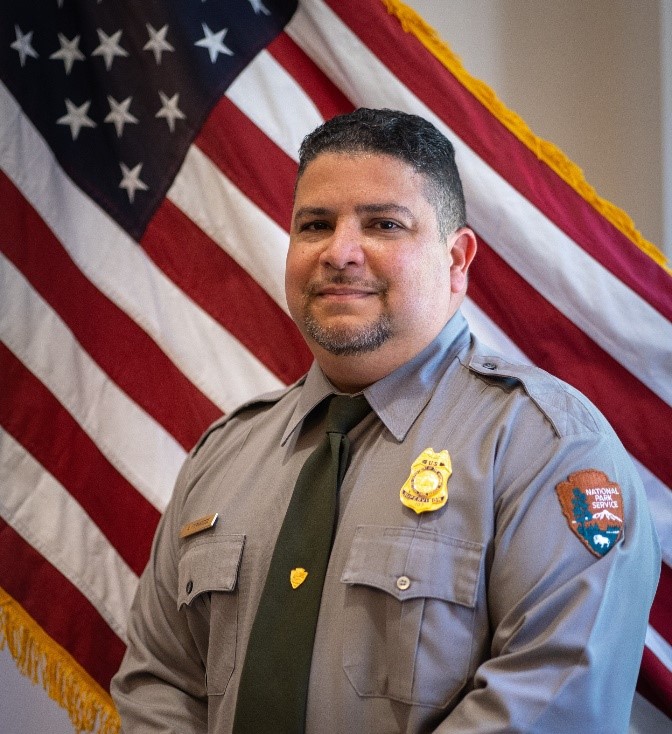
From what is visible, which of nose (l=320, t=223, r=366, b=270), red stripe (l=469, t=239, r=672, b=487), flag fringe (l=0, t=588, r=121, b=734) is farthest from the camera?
flag fringe (l=0, t=588, r=121, b=734)

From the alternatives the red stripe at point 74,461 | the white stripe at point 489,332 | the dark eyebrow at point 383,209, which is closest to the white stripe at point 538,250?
the white stripe at point 489,332

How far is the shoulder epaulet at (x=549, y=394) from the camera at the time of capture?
116 cm

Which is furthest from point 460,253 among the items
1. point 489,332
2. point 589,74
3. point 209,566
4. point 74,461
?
point 74,461

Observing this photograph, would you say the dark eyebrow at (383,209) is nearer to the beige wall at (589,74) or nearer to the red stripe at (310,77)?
the red stripe at (310,77)

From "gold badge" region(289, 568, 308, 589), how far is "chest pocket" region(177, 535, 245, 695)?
0.12 m

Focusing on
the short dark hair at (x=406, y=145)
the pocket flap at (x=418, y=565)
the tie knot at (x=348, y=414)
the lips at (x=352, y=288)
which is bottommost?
the pocket flap at (x=418, y=565)

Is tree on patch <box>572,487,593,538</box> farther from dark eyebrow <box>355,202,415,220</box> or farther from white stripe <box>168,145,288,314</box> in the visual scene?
white stripe <box>168,145,288,314</box>

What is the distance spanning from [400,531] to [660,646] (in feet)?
2.44

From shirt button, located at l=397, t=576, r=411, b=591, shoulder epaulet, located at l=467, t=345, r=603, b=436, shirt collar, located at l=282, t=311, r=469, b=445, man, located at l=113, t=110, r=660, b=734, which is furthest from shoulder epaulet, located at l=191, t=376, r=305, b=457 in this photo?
shirt button, located at l=397, t=576, r=411, b=591

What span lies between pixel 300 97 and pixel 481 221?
1.58ft

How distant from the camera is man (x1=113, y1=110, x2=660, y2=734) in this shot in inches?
40.4

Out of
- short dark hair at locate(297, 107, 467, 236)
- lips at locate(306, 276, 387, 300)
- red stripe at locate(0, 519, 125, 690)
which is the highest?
short dark hair at locate(297, 107, 467, 236)

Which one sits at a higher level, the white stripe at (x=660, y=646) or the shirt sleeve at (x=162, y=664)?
the white stripe at (x=660, y=646)

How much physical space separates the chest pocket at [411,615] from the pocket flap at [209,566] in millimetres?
217
